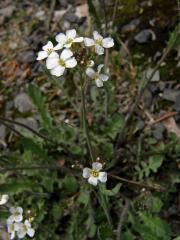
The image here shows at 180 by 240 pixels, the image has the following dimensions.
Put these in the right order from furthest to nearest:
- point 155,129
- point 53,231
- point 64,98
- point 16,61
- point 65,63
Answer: point 16,61 → point 64,98 → point 155,129 → point 53,231 → point 65,63

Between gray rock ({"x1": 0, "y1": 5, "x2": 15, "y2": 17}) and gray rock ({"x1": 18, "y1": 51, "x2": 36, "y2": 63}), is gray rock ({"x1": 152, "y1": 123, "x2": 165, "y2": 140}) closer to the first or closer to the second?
gray rock ({"x1": 18, "y1": 51, "x2": 36, "y2": 63})

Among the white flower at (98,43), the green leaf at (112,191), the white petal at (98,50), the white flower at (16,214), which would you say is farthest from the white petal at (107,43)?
the white flower at (16,214)

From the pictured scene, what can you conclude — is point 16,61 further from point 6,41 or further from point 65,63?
point 65,63

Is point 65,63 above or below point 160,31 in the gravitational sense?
above

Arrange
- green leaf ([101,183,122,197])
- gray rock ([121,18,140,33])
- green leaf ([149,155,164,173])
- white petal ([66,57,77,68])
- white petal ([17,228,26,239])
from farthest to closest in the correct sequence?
gray rock ([121,18,140,33])
green leaf ([149,155,164,173])
white petal ([17,228,26,239])
green leaf ([101,183,122,197])
white petal ([66,57,77,68])

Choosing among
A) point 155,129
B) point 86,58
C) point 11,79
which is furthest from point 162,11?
point 86,58

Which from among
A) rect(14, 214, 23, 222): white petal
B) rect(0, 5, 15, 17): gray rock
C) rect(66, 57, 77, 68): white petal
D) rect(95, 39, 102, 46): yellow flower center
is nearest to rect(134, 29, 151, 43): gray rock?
rect(0, 5, 15, 17): gray rock

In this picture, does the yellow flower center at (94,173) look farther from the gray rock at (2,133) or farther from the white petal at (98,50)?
the gray rock at (2,133)
